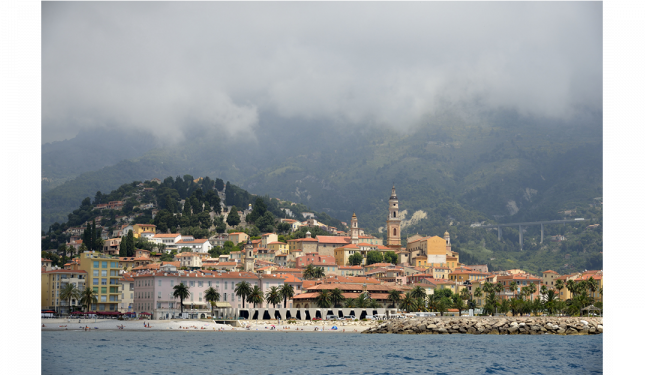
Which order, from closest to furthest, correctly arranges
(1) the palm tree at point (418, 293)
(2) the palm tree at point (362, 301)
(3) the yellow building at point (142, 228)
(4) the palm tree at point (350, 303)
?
(4) the palm tree at point (350, 303)
(2) the palm tree at point (362, 301)
(1) the palm tree at point (418, 293)
(3) the yellow building at point (142, 228)

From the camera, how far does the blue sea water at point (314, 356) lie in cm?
2842

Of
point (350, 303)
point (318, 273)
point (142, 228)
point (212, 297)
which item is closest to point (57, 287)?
point (212, 297)

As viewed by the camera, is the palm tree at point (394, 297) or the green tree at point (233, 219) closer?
the palm tree at point (394, 297)

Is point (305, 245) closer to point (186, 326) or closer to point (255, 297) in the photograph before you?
point (255, 297)

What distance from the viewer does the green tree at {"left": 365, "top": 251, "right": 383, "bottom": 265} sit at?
119719 millimetres

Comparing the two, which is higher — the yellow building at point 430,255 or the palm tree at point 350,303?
the yellow building at point 430,255

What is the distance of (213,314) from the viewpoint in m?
70.0

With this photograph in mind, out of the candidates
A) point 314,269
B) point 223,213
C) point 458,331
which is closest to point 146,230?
point 223,213

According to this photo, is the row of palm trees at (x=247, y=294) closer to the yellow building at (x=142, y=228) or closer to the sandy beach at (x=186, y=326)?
the sandy beach at (x=186, y=326)

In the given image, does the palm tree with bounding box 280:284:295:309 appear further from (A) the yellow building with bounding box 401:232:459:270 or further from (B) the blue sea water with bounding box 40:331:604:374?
(A) the yellow building with bounding box 401:232:459:270

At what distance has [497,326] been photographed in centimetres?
5600

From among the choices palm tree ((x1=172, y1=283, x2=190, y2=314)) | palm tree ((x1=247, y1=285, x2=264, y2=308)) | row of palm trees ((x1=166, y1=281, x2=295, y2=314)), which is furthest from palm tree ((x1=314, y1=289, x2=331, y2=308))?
palm tree ((x1=172, y1=283, x2=190, y2=314))

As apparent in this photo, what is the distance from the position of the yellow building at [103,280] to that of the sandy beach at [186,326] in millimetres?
11511

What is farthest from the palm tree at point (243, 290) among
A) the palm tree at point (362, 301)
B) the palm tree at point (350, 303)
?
the palm tree at point (362, 301)
